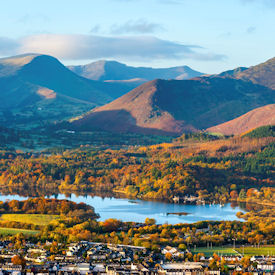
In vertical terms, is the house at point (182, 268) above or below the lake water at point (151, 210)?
below

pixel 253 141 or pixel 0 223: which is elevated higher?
pixel 253 141

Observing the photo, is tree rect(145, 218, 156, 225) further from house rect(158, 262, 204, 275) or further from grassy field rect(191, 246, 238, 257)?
house rect(158, 262, 204, 275)

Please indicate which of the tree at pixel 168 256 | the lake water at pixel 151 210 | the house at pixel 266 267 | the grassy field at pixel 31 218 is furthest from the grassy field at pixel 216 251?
the grassy field at pixel 31 218

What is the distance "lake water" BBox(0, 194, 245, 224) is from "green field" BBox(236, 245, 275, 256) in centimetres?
1935

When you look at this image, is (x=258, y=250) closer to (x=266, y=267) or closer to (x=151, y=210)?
(x=266, y=267)

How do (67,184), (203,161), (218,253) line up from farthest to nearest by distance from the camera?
(203,161), (67,184), (218,253)

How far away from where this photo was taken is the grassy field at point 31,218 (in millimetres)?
92162

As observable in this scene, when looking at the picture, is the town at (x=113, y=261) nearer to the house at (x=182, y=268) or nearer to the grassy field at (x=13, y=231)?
the house at (x=182, y=268)

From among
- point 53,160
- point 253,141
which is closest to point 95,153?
point 53,160

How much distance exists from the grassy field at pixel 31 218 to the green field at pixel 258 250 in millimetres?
25372

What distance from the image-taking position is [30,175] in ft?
463

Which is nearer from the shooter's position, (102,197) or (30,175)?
(102,197)

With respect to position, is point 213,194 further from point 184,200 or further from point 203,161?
point 203,161

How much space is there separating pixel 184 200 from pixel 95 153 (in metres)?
54.4
